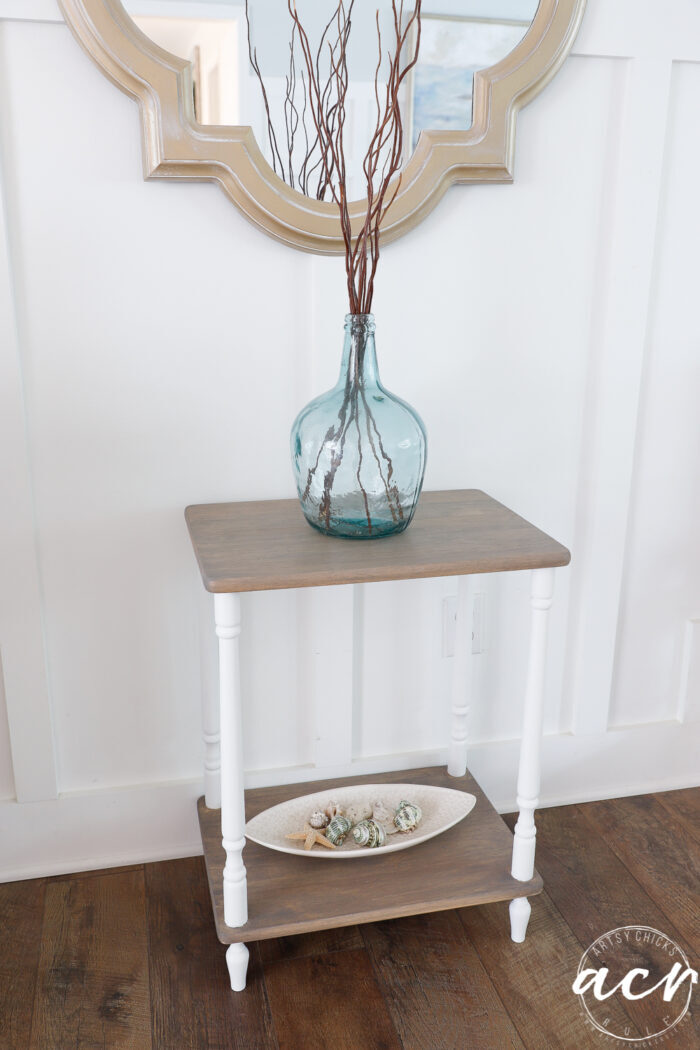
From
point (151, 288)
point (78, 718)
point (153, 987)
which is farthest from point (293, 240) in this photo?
point (153, 987)

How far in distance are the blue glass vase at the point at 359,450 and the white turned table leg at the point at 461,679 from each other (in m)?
0.35

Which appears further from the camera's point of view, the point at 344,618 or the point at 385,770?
the point at 385,770

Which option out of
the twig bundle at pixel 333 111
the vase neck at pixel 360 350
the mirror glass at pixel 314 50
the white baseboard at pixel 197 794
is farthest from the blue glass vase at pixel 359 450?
the white baseboard at pixel 197 794

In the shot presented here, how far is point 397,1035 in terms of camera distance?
137 cm

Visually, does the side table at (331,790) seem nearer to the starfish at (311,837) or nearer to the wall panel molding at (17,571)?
the starfish at (311,837)

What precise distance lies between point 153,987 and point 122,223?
124cm

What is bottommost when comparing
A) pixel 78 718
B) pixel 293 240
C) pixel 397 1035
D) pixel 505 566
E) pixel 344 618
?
pixel 397 1035

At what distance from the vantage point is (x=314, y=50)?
4.76 feet

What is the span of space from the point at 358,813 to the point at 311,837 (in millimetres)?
133

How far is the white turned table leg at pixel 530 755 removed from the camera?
141 centimetres

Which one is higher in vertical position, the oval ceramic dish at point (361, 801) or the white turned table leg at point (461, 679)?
the white turned table leg at point (461, 679)

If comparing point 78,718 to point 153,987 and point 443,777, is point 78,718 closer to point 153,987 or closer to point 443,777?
point 153,987

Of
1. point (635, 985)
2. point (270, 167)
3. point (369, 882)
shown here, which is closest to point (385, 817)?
point (369, 882)

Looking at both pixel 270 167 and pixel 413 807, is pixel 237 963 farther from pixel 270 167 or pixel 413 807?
pixel 270 167
